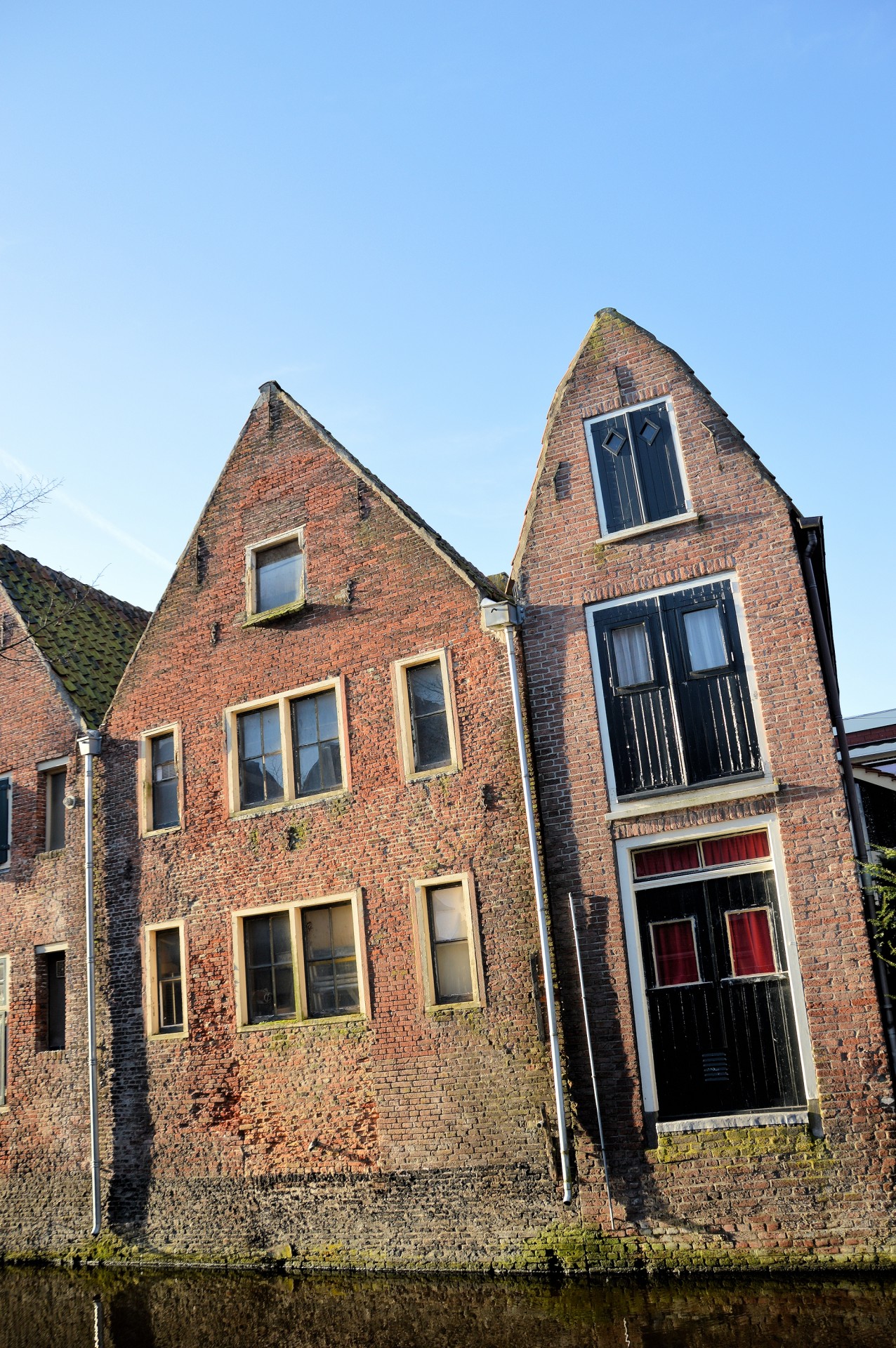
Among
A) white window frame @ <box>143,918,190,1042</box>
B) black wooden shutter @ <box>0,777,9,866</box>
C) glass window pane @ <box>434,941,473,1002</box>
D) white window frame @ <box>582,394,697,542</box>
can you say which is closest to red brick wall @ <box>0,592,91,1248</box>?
black wooden shutter @ <box>0,777,9,866</box>

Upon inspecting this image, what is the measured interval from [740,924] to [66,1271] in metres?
11.1

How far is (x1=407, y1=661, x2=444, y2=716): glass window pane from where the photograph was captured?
49.8 ft

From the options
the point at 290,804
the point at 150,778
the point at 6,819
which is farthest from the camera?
the point at 6,819

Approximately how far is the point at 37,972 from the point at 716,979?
11.5 m

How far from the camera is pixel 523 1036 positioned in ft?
43.6

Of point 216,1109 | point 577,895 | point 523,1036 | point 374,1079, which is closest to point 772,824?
point 577,895

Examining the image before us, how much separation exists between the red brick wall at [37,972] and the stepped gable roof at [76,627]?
34 cm

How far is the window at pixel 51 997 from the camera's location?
707 inches

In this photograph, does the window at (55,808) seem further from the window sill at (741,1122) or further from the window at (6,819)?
the window sill at (741,1122)

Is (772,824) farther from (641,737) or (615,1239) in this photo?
(615,1239)

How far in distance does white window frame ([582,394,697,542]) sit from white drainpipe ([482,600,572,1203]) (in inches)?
67.6

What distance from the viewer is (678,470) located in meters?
14.1

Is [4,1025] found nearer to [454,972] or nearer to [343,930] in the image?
[343,930]

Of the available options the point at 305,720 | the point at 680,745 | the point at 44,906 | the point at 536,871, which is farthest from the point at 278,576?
the point at 680,745
